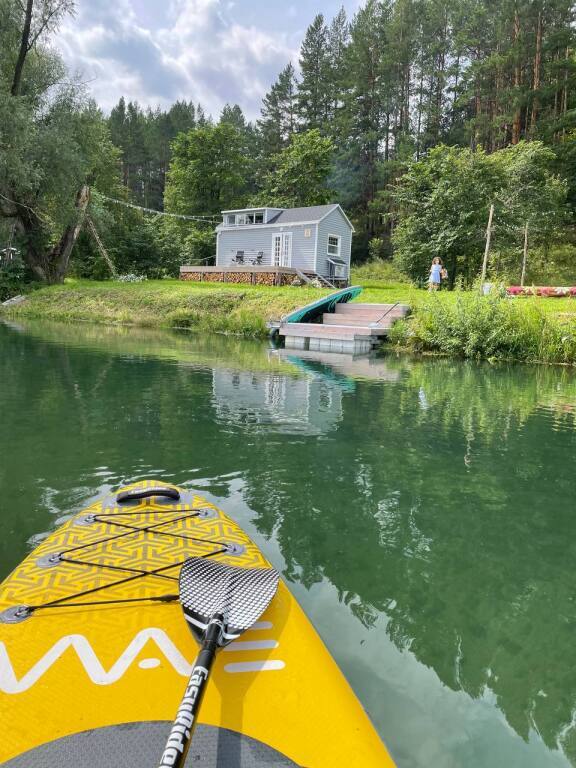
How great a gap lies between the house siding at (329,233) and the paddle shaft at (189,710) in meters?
27.7

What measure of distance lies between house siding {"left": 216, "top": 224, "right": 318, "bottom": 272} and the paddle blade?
26.6 meters

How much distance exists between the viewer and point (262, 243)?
100 ft

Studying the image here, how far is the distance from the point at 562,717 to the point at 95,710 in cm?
189

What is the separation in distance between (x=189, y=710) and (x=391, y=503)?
3292mm

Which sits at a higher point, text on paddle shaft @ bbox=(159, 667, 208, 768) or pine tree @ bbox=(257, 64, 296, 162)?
pine tree @ bbox=(257, 64, 296, 162)

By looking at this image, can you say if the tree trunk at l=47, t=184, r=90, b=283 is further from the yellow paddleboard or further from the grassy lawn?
the yellow paddleboard

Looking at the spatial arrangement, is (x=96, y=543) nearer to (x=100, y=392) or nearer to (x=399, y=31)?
(x=100, y=392)

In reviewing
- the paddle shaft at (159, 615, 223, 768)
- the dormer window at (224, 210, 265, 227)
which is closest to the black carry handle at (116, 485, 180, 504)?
the paddle shaft at (159, 615, 223, 768)

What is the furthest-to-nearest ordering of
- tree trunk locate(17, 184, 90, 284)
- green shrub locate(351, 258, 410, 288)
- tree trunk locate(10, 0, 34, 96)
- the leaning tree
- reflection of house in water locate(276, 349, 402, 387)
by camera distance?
green shrub locate(351, 258, 410, 288)
tree trunk locate(17, 184, 90, 284)
tree trunk locate(10, 0, 34, 96)
the leaning tree
reflection of house in water locate(276, 349, 402, 387)

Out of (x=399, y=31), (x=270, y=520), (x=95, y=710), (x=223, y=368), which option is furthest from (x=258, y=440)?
(x=399, y=31)

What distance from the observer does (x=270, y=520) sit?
4094mm

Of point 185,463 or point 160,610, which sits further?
point 185,463

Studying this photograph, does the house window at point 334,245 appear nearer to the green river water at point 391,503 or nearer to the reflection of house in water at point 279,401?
the reflection of house in water at point 279,401

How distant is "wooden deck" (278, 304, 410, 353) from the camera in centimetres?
1598
